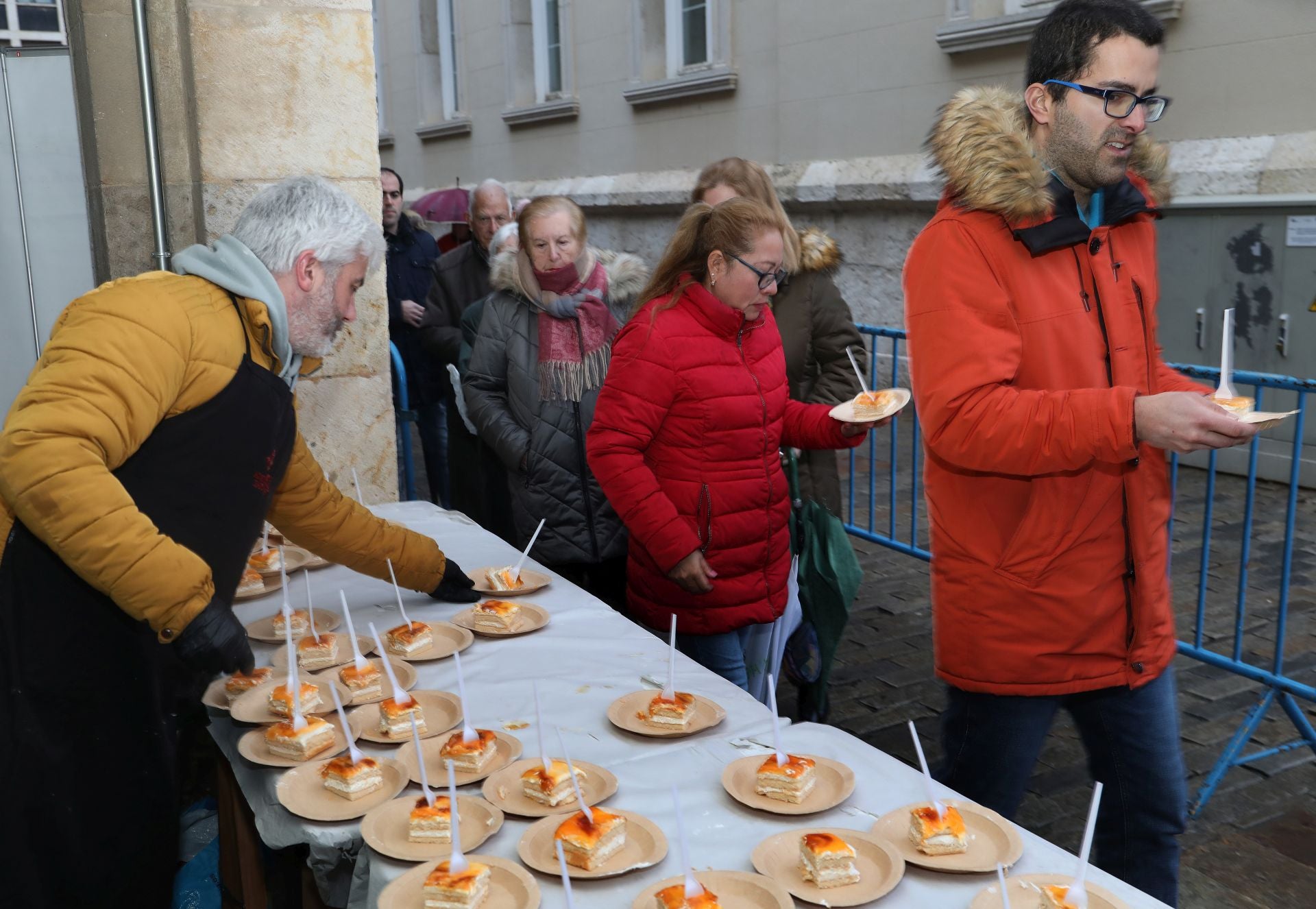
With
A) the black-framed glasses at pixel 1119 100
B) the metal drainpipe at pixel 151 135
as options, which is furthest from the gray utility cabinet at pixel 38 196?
the black-framed glasses at pixel 1119 100

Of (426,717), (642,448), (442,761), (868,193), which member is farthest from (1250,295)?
(442,761)

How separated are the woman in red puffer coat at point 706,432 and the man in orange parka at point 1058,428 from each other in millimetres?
834

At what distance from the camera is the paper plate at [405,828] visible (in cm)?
190

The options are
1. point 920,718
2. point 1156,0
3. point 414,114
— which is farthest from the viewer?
point 414,114

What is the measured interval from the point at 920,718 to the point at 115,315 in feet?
11.1

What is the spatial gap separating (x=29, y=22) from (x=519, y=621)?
16.3m

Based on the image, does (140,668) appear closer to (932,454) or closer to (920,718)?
(932,454)

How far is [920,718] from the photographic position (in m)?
4.58

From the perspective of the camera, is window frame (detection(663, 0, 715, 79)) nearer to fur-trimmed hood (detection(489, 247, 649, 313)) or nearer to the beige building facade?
the beige building facade

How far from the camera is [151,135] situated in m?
4.32

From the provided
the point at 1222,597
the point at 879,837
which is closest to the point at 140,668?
the point at 879,837

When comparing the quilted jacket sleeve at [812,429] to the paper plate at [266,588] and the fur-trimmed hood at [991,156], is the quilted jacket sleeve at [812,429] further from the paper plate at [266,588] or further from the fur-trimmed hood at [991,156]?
the paper plate at [266,588]

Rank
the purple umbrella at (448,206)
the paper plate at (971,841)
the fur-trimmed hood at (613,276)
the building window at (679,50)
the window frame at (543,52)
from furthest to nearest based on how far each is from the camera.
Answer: the window frame at (543,52)
the building window at (679,50)
the purple umbrella at (448,206)
the fur-trimmed hood at (613,276)
the paper plate at (971,841)

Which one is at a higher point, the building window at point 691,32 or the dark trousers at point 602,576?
the building window at point 691,32
